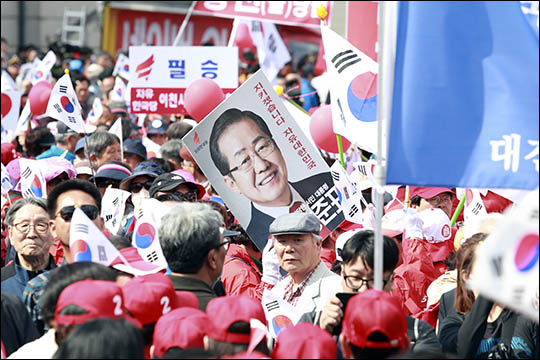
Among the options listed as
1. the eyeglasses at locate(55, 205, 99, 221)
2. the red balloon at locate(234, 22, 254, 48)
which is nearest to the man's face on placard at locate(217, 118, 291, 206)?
the eyeglasses at locate(55, 205, 99, 221)

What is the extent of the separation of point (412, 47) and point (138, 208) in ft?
10.8

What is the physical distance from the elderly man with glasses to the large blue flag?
7.28ft

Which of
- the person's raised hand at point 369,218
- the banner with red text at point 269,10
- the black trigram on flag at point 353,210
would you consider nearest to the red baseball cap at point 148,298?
the person's raised hand at point 369,218

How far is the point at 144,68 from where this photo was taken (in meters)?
10.7

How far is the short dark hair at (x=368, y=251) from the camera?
4.64 metres

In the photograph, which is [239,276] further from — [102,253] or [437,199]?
[437,199]

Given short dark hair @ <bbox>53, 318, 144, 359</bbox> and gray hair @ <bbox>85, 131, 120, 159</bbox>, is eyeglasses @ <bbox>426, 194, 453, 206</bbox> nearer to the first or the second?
gray hair @ <bbox>85, 131, 120, 159</bbox>

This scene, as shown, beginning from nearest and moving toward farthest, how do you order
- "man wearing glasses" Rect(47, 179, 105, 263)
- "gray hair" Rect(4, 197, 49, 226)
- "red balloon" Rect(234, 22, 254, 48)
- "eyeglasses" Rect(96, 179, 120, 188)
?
"man wearing glasses" Rect(47, 179, 105, 263)
"gray hair" Rect(4, 197, 49, 226)
"eyeglasses" Rect(96, 179, 120, 188)
"red balloon" Rect(234, 22, 254, 48)

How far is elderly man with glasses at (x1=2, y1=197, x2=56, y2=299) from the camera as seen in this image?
5.17 meters

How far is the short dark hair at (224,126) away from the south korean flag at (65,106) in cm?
229

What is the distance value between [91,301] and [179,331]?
344 millimetres

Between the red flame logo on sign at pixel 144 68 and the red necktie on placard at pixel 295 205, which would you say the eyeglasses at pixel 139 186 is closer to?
the red necktie on placard at pixel 295 205

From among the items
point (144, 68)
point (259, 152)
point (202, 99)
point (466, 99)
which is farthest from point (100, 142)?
point (466, 99)

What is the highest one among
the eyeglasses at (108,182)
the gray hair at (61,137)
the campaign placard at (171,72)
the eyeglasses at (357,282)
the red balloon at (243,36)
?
Answer: the red balloon at (243,36)
